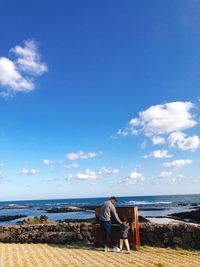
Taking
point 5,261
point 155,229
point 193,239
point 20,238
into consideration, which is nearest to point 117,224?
point 155,229

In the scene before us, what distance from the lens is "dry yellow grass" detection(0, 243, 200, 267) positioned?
31.2 ft

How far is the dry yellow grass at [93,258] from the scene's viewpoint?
9508mm

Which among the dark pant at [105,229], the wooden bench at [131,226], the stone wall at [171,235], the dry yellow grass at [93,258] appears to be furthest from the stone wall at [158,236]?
the dark pant at [105,229]

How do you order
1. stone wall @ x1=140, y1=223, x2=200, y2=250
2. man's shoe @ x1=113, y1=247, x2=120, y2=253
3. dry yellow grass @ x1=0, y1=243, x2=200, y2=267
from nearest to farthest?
dry yellow grass @ x1=0, y1=243, x2=200, y2=267, man's shoe @ x1=113, y1=247, x2=120, y2=253, stone wall @ x1=140, y1=223, x2=200, y2=250

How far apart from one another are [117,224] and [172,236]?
1.97 metres

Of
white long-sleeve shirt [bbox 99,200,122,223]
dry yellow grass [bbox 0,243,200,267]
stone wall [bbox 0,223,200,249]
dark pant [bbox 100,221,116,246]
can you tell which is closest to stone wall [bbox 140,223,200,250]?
stone wall [bbox 0,223,200,249]

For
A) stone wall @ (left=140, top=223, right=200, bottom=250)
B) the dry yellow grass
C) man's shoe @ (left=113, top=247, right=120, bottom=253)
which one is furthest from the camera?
stone wall @ (left=140, top=223, right=200, bottom=250)

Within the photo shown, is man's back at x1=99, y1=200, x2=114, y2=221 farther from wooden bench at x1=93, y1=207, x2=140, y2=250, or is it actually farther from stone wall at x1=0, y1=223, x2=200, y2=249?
stone wall at x1=0, y1=223, x2=200, y2=249

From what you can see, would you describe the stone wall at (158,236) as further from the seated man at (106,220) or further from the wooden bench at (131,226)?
the seated man at (106,220)

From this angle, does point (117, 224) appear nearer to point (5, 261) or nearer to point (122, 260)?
point (122, 260)

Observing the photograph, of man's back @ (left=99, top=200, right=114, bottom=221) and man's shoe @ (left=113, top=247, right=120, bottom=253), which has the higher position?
man's back @ (left=99, top=200, right=114, bottom=221)

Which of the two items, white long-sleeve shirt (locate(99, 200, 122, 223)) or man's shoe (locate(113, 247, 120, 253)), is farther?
white long-sleeve shirt (locate(99, 200, 122, 223))

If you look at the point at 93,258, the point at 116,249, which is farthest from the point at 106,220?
the point at 93,258

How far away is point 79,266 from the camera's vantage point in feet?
30.4
